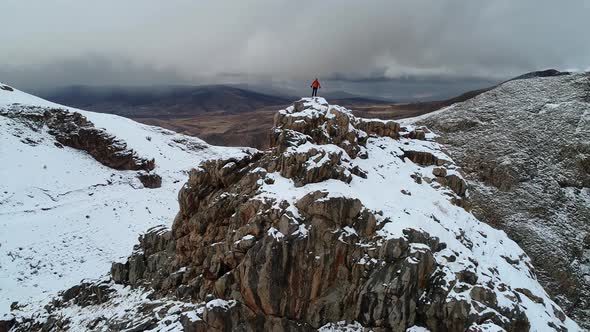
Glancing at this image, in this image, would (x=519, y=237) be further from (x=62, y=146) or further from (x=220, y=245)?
(x=62, y=146)

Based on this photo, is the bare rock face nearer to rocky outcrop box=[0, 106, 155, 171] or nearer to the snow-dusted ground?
the snow-dusted ground

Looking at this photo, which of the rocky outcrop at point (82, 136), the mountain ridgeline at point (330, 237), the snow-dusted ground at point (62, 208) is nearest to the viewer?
the mountain ridgeline at point (330, 237)

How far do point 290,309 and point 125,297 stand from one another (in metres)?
11.3

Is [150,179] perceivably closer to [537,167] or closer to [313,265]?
[313,265]

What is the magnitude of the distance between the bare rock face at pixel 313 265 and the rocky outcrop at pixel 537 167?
Result: 754cm

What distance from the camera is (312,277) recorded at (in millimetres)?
17969

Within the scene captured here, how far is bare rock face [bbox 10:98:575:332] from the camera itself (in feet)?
56.5

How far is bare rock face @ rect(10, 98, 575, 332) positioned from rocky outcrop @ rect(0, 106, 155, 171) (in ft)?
85.2

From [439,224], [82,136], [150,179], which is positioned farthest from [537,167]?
[82,136]

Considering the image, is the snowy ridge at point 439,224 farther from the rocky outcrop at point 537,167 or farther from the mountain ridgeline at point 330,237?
the rocky outcrop at point 537,167

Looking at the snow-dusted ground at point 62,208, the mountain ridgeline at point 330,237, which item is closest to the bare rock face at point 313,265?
the mountain ridgeline at point 330,237

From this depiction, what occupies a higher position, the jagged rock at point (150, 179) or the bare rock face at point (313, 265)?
the bare rock face at point (313, 265)

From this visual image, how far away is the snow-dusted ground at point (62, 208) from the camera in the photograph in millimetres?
26344

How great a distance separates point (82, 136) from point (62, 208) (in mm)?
14507
